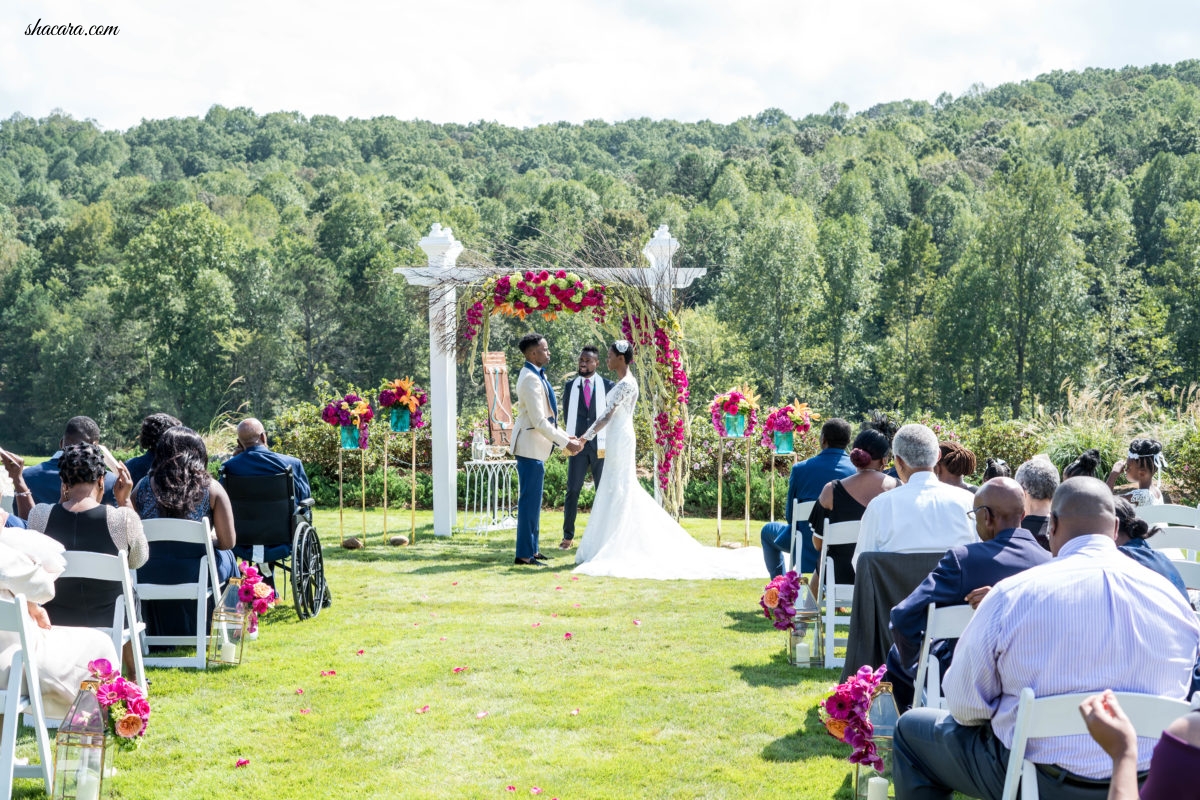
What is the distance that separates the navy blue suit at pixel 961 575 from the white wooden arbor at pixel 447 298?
761 cm

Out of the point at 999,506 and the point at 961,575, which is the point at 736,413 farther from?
the point at 961,575

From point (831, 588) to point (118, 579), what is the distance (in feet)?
11.5

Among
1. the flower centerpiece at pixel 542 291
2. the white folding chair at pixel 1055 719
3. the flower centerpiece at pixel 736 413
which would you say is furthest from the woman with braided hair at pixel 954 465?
the flower centerpiece at pixel 542 291

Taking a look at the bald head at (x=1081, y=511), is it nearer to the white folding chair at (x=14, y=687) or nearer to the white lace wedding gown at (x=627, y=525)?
the white folding chair at (x=14, y=687)

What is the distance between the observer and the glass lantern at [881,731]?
12.9ft

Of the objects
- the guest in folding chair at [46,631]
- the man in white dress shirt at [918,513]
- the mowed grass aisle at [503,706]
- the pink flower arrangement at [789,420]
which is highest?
the pink flower arrangement at [789,420]

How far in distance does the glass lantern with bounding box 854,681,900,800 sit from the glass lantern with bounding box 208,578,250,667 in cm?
376

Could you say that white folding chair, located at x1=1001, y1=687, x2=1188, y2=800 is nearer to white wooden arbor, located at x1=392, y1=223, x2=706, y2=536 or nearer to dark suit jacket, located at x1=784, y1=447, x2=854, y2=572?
dark suit jacket, located at x1=784, y1=447, x2=854, y2=572

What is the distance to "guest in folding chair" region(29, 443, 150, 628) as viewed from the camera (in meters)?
5.13

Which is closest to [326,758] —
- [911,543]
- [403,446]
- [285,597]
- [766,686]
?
[766,686]

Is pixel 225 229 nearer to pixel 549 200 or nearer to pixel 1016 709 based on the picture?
pixel 549 200

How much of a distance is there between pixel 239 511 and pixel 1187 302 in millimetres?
45962

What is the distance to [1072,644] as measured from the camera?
295 cm

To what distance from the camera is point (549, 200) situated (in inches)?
2689
